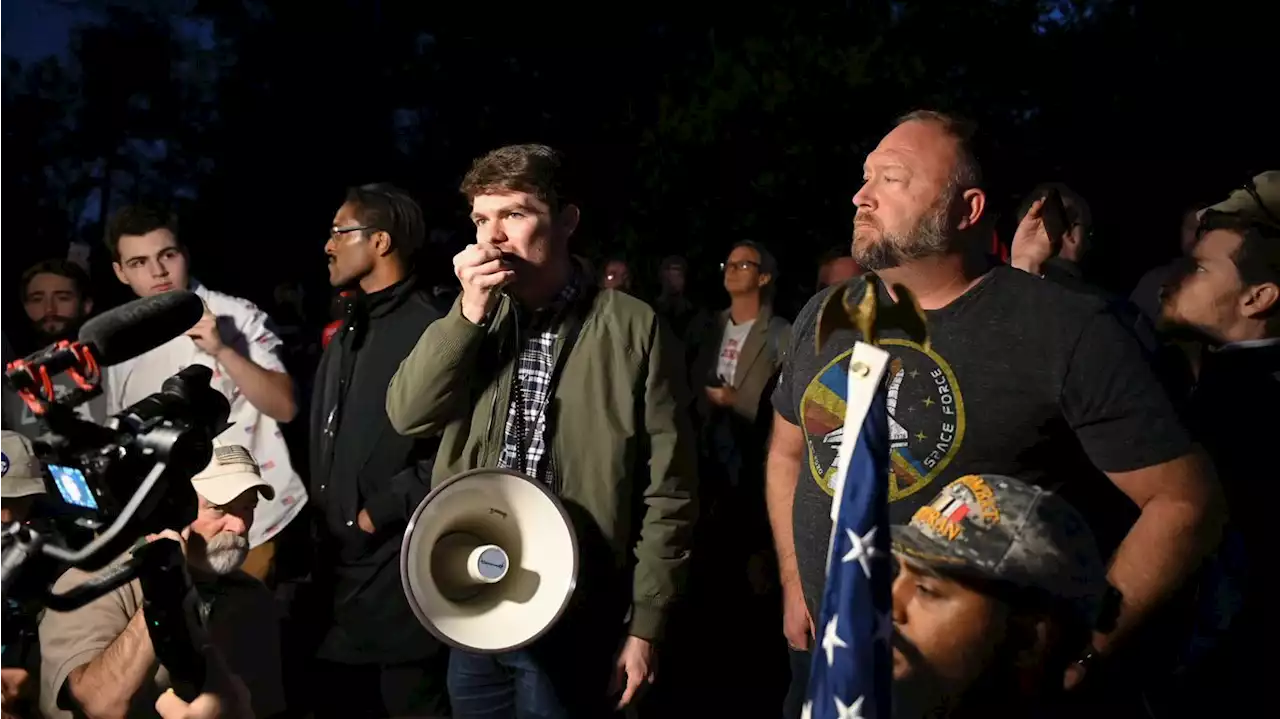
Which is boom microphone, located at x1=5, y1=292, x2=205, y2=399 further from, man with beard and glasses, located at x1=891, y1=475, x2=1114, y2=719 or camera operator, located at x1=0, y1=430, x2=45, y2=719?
man with beard and glasses, located at x1=891, y1=475, x2=1114, y2=719

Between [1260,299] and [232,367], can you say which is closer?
[1260,299]

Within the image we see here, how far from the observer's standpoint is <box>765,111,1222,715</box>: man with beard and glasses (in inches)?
88.6

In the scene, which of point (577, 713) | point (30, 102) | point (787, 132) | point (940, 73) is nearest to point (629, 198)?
point (787, 132)

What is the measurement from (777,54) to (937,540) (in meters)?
8.57

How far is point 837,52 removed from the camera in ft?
31.7

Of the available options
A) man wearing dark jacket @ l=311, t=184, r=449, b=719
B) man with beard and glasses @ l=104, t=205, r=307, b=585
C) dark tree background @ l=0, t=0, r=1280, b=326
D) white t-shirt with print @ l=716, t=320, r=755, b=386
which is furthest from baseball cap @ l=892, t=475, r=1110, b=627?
dark tree background @ l=0, t=0, r=1280, b=326

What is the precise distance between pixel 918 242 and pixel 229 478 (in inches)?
85.1

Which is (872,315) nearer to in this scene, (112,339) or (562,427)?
A: (112,339)

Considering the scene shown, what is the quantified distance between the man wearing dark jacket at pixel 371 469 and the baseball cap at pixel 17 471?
84 centimetres

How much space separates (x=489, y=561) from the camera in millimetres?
2801

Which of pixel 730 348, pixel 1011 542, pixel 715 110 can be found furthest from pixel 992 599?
pixel 715 110

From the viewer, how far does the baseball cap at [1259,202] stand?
308cm

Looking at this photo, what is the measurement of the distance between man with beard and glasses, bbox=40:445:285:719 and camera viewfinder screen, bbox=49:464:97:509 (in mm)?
592

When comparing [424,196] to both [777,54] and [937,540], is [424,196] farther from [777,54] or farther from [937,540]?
[937,540]
